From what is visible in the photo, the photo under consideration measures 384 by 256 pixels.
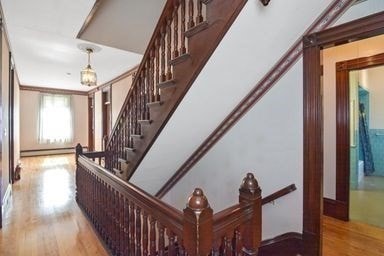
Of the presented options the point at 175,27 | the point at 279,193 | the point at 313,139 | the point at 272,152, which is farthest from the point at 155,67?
the point at 279,193

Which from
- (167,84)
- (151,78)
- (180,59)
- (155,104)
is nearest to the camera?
(180,59)

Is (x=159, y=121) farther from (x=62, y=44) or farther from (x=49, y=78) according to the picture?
(x=49, y=78)

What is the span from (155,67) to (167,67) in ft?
1.06

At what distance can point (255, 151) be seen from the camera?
257cm

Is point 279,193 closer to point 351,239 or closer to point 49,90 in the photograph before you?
point 351,239

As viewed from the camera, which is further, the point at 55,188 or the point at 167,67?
the point at 55,188

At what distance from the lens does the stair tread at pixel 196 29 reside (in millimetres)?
1593

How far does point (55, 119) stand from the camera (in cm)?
836

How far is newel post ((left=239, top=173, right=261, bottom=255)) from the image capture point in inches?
47.7

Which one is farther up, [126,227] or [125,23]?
[125,23]

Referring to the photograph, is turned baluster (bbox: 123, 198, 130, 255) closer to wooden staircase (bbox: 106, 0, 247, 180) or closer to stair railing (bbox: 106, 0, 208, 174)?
wooden staircase (bbox: 106, 0, 247, 180)

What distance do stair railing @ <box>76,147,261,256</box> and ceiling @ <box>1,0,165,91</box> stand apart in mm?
2087

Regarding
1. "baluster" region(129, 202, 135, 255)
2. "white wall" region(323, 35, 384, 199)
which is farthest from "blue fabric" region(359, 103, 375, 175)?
"baluster" region(129, 202, 135, 255)

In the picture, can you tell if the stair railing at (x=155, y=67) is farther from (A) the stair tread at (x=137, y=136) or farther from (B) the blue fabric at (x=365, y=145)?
(B) the blue fabric at (x=365, y=145)
